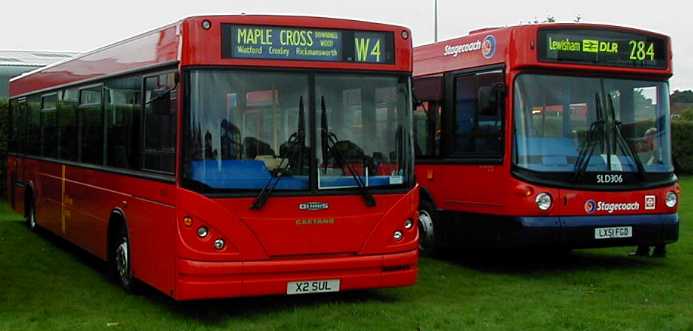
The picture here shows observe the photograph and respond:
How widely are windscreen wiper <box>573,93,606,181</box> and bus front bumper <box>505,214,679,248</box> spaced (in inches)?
22.5

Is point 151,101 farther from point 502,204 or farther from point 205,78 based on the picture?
point 502,204

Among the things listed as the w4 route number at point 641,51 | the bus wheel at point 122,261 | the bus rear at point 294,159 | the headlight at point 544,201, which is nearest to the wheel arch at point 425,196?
the headlight at point 544,201

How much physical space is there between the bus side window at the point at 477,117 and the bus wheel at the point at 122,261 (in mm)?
4457

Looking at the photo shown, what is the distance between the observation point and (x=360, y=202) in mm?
9914

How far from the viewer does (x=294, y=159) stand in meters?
9.62

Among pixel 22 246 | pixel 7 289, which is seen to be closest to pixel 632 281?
pixel 7 289

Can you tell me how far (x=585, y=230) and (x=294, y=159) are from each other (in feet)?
14.2

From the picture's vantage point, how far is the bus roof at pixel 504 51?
12.3m

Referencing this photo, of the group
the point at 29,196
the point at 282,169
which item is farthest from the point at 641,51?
the point at 29,196

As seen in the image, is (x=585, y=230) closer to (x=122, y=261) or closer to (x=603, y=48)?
(x=603, y=48)

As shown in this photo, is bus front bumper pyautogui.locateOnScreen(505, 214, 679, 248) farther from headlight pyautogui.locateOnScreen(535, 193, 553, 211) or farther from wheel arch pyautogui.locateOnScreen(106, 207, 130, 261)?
wheel arch pyautogui.locateOnScreen(106, 207, 130, 261)

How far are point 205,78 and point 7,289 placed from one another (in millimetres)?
3864

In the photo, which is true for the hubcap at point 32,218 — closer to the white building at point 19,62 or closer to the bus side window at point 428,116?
the bus side window at point 428,116

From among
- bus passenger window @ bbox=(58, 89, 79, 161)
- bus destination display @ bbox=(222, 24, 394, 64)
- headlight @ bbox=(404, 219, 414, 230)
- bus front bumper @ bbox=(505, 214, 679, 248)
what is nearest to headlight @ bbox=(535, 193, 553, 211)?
bus front bumper @ bbox=(505, 214, 679, 248)
